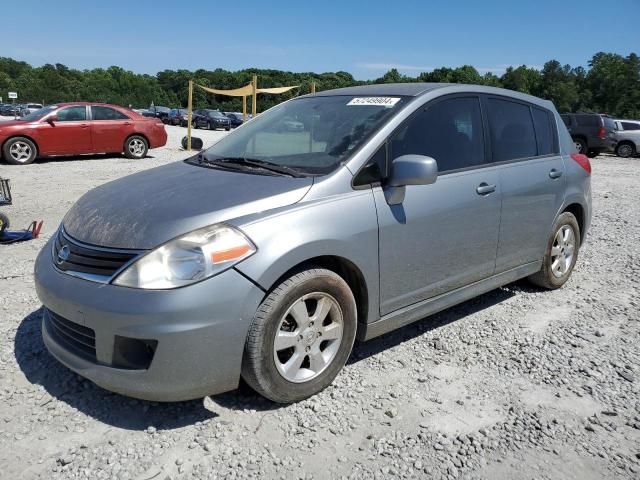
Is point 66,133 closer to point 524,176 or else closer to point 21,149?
point 21,149

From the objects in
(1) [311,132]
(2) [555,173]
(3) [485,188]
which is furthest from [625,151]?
(1) [311,132]

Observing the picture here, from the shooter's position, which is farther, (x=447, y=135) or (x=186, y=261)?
(x=447, y=135)

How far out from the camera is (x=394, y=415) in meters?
2.81

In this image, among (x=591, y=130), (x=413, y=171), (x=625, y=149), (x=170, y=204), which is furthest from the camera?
(x=625, y=149)

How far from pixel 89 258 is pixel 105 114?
12314 mm

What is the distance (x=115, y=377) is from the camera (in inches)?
97.7

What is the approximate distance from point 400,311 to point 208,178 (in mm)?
1447

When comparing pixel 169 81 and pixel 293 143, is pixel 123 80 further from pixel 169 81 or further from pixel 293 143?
pixel 293 143

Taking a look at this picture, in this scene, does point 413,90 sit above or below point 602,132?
below

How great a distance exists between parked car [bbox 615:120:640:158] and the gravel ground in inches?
826

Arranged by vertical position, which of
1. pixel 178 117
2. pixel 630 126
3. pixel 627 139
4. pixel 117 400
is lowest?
pixel 117 400

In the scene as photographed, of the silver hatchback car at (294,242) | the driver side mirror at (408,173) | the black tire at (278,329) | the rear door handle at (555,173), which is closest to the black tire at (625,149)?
the rear door handle at (555,173)

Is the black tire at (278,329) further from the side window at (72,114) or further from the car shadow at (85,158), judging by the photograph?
the car shadow at (85,158)

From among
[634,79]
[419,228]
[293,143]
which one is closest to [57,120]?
[293,143]
